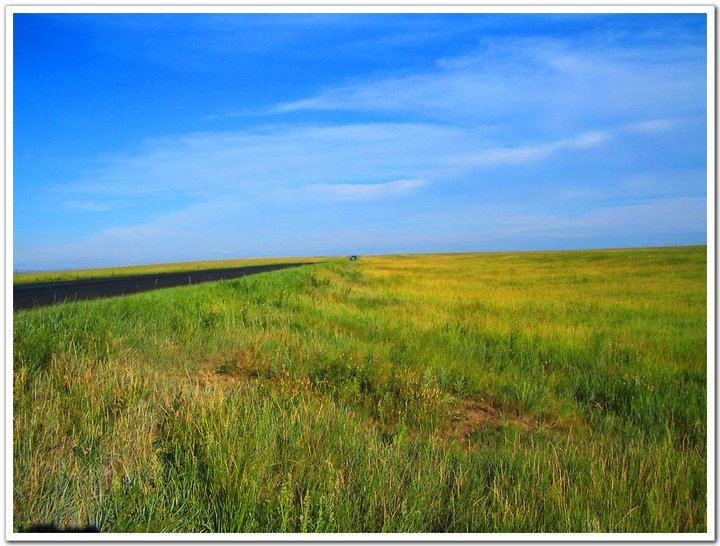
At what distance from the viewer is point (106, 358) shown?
510cm

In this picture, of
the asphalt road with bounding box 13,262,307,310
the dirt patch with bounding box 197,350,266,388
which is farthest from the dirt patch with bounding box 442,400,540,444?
the asphalt road with bounding box 13,262,307,310

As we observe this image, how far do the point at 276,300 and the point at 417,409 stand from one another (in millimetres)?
7143

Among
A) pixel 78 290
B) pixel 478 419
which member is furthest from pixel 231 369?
pixel 78 290

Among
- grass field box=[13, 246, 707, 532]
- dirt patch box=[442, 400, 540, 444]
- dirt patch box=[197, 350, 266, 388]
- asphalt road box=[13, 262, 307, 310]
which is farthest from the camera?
asphalt road box=[13, 262, 307, 310]

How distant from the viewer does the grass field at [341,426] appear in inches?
104

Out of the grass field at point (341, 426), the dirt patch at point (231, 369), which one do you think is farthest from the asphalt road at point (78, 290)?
the dirt patch at point (231, 369)

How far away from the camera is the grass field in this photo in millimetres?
2646

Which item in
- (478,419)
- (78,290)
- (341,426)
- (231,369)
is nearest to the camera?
(341,426)

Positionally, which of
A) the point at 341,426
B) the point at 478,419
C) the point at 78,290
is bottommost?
the point at 478,419

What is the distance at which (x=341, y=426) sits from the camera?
12.6 ft

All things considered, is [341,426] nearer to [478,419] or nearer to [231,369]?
[478,419]

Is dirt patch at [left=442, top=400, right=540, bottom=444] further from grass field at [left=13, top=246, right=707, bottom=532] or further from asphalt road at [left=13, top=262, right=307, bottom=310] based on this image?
asphalt road at [left=13, top=262, right=307, bottom=310]
